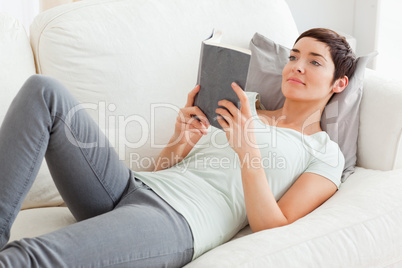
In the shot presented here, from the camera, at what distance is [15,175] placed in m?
1.03

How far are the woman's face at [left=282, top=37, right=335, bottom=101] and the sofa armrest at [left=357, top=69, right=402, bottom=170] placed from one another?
176 mm

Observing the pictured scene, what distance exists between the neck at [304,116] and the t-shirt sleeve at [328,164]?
127mm

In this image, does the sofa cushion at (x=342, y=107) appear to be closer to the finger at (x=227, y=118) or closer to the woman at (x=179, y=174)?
the woman at (x=179, y=174)

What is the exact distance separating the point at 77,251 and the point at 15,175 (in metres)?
0.22

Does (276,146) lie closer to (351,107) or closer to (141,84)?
(351,107)

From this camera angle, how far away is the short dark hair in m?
1.49

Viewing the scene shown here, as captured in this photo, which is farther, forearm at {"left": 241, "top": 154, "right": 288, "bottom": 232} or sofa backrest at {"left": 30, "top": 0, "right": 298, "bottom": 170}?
sofa backrest at {"left": 30, "top": 0, "right": 298, "bottom": 170}

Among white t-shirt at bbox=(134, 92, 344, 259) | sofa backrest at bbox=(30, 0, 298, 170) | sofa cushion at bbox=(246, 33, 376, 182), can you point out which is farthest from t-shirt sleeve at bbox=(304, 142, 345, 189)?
sofa backrest at bbox=(30, 0, 298, 170)

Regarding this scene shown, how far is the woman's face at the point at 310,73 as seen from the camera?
148 centimetres

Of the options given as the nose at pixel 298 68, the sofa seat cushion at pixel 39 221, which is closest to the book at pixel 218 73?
the nose at pixel 298 68

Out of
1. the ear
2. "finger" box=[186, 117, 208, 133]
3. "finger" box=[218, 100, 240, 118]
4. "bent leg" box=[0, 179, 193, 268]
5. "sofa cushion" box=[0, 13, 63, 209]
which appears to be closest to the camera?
"bent leg" box=[0, 179, 193, 268]

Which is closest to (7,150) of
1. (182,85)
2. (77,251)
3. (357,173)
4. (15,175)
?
(15,175)

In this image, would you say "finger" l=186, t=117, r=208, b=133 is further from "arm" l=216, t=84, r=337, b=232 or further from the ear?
the ear

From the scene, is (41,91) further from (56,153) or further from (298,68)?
(298,68)
